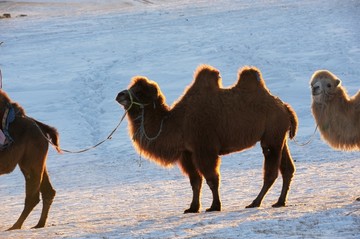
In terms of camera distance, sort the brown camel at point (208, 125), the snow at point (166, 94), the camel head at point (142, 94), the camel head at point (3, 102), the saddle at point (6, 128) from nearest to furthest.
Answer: the snow at point (166, 94)
the saddle at point (6, 128)
the camel head at point (3, 102)
the brown camel at point (208, 125)
the camel head at point (142, 94)

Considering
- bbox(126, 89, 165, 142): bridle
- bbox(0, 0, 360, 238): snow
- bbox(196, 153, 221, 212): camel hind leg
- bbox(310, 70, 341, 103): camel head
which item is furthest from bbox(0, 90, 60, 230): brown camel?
bbox(310, 70, 341, 103): camel head

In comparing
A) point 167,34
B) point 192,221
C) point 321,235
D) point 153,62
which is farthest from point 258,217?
point 167,34

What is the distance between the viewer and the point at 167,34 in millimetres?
30672

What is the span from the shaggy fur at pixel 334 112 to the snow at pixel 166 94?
0.80m

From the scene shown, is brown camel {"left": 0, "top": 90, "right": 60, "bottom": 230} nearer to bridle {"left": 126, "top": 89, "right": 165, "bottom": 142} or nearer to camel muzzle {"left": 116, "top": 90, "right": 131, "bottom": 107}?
camel muzzle {"left": 116, "top": 90, "right": 131, "bottom": 107}

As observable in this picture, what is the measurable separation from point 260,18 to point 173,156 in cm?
2378

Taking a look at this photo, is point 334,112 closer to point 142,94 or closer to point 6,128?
point 142,94

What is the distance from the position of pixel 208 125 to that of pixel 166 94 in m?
11.7

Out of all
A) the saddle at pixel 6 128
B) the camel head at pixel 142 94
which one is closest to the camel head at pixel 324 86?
the camel head at pixel 142 94

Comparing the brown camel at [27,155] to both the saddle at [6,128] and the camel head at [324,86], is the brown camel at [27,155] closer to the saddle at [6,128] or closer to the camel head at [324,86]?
the saddle at [6,128]

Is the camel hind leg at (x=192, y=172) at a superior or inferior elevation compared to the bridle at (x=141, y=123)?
inferior

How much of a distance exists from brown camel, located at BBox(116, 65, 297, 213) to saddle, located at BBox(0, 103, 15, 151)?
1257 millimetres

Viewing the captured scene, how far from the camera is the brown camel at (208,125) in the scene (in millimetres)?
9758

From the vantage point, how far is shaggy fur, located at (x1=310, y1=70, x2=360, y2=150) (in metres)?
10.0
